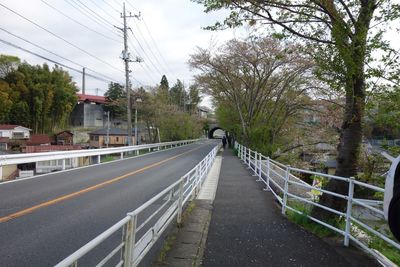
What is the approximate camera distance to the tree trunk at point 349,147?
22.0ft

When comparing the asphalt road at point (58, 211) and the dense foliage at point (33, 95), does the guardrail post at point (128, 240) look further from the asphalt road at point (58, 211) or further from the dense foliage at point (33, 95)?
the dense foliage at point (33, 95)

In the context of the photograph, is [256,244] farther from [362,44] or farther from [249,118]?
[249,118]

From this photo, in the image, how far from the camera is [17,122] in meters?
56.4

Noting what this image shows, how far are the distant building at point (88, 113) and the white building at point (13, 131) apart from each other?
21.1 m

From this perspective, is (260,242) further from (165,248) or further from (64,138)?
(64,138)

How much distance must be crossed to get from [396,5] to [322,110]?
84.6 ft

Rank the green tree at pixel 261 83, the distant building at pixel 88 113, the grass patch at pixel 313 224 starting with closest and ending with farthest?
the grass patch at pixel 313 224
the green tree at pixel 261 83
the distant building at pixel 88 113

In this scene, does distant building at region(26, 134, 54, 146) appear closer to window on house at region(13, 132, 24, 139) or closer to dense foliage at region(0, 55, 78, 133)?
window on house at region(13, 132, 24, 139)

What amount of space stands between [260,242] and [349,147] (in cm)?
263

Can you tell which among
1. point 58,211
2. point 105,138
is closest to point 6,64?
point 105,138

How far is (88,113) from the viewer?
7638 cm

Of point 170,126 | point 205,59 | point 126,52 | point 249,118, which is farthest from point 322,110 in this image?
point 170,126

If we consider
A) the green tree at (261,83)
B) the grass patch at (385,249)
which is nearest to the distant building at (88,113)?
the green tree at (261,83)

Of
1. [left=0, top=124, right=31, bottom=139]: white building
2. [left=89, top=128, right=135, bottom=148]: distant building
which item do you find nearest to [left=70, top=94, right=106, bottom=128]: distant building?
[left=89, top=128, right=135, bottom=148]: distant building
